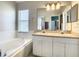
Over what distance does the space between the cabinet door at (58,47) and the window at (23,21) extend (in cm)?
99

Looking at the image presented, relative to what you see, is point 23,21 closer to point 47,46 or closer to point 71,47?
point 47,46

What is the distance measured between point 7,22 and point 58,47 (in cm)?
141

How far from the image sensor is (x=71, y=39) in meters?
2.84

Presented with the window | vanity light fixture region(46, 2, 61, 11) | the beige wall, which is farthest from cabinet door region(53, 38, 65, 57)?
the beige wall

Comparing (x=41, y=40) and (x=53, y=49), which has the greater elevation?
(x=41, y=40)

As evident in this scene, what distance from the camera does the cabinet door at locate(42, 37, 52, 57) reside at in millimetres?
3159

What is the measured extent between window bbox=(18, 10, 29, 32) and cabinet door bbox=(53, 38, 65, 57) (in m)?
0.99

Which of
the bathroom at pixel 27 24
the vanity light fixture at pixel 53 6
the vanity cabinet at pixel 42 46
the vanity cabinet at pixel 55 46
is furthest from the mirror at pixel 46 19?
the vanity cabinet at pixel 42 46

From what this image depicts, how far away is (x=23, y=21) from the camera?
2.48 m

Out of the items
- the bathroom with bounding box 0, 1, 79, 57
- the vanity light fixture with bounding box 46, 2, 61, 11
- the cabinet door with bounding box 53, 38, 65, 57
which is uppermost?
the vanity light fixture with bounding box 46, 2, 61, 11

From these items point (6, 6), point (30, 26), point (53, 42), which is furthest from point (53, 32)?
point (6, 6)

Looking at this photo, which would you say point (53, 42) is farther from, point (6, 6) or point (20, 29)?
point (6, 6)

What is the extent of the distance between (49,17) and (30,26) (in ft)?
1.61

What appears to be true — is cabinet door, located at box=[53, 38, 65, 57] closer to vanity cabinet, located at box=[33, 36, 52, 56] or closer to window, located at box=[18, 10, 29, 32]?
vanity cabinet, located at box=[33, 36, 52, 56]
